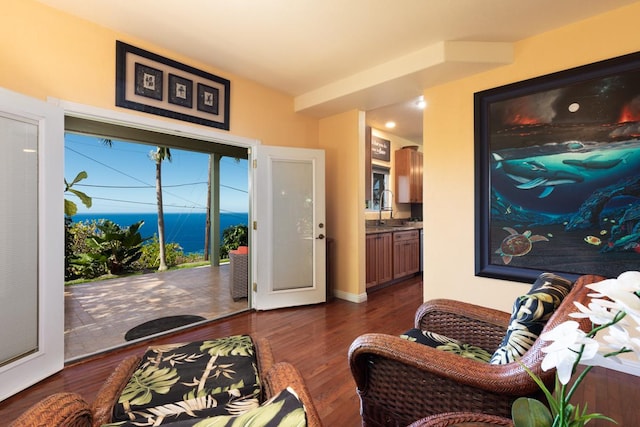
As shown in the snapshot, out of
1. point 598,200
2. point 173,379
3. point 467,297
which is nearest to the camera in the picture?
point 173,379

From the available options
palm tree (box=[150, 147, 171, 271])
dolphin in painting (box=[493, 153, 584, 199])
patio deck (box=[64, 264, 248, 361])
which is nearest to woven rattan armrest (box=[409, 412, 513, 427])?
dolphin in painting (box=[493, 153, 584, 199])

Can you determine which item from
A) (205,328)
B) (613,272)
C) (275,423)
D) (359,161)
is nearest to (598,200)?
(613,272)

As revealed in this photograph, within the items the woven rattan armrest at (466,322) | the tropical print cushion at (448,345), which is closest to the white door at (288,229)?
the woven rattan armrest at (466,322)

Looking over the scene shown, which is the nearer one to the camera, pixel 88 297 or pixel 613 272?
pixel 613 272

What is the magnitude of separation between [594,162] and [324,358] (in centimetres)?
254

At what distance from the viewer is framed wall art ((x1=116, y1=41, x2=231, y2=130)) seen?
97.8 inches

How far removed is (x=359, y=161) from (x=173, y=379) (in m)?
3.11

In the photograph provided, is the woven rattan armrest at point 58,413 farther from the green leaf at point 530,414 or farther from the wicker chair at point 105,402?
the green leaf at point 530,414

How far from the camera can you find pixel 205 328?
2.95 metres

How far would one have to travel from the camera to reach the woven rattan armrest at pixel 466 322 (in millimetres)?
1601

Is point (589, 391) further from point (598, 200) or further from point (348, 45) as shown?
point (348, 45)

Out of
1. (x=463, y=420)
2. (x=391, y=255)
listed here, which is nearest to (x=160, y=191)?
(x=391, y=255)

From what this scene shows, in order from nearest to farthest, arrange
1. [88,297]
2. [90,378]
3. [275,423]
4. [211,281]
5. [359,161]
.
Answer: [275,423] < [90,378] < [359,161] < [88,297] < [211,281]

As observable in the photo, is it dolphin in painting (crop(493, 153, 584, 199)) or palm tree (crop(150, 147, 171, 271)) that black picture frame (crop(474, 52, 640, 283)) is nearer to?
dolphin in painting (crop(493, 153, 584, 199))
